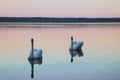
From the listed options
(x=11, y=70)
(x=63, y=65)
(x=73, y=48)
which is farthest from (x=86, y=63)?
(x=73, y=48)

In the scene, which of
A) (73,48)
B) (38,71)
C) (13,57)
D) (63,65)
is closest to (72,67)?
(63,65)

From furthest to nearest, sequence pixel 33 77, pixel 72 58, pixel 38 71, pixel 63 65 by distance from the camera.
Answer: pixel 72 58 → pixel 63 65 → pixel 38 71 → pixel 33 77

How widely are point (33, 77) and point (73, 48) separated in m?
8.03

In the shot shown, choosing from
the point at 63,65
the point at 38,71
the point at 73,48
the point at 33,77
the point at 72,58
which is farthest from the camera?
the point at 73,48

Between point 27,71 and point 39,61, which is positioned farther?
point 39,61

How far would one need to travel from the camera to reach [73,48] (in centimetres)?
1919

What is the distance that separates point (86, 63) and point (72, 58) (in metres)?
1.89

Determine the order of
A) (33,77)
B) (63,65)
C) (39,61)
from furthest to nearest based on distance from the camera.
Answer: (39,61) → (63,65) → (33,77)

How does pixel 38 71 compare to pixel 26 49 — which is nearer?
pixel 38 71

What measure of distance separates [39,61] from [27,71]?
252 cm

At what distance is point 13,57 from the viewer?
1631 centimetres

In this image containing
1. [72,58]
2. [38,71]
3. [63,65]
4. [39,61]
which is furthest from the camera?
[72,58]

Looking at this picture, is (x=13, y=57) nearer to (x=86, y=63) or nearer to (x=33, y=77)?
(x=86, y=63)

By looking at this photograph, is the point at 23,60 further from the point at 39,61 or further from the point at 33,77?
the point at 33,77
